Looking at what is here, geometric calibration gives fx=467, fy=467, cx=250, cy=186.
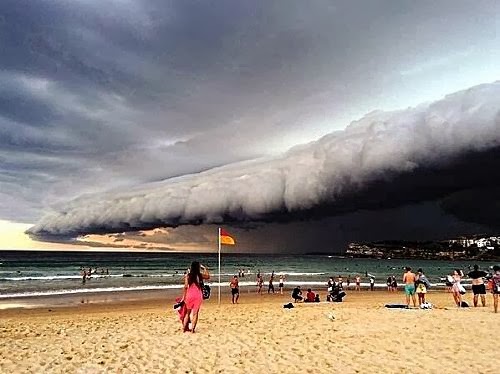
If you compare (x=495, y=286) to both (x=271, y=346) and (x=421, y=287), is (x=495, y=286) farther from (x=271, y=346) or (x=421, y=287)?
(x=271, y=346)

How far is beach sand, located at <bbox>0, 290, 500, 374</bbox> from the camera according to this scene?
9.02m

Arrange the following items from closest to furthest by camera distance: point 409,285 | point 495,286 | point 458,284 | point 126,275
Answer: point 495,286
point 409,285
point 458,284
point 126,275

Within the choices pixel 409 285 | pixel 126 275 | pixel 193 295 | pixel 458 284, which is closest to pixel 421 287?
pixel 409 285

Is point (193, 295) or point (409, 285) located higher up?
point (193, 295)

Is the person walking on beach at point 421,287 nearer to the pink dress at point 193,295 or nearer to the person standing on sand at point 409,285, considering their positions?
the person standing on sand at point 409,285

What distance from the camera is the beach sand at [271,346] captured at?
902 cm

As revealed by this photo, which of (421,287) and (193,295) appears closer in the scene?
(193,295)

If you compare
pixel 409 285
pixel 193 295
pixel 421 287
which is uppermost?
pixel 193 295

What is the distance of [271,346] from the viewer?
10.9 m

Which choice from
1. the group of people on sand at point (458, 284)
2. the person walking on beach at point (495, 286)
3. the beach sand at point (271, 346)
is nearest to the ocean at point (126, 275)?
the beach sand at point (271, 346)

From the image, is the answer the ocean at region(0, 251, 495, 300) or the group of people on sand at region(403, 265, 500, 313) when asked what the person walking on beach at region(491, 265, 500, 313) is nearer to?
the group of people on sand at region(403, 265, 500, 313)

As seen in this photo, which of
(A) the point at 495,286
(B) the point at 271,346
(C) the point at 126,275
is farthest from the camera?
(C) the point at 126,275

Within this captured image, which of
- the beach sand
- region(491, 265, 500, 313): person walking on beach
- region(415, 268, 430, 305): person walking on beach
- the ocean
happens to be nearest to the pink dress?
the beach sand

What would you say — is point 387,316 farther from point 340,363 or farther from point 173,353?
point 173,353
